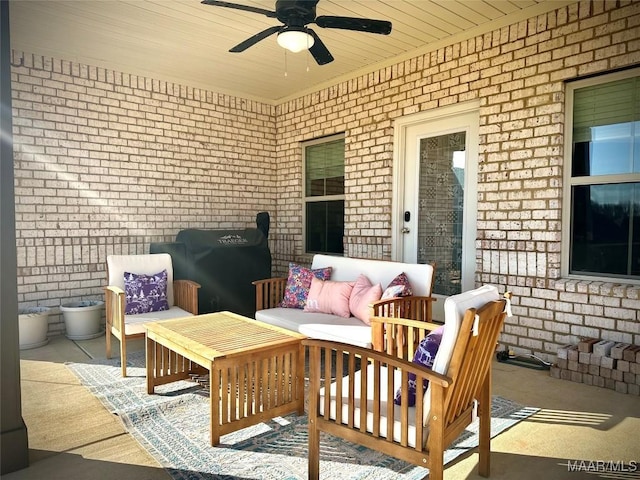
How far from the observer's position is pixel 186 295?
4199mm

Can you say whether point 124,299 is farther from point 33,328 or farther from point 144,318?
point 33,328

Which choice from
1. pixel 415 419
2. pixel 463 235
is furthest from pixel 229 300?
pixel 415 419

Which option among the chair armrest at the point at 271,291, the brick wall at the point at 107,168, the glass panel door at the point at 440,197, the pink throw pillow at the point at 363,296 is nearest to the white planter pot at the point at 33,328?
the brick wall at the point at 107,168

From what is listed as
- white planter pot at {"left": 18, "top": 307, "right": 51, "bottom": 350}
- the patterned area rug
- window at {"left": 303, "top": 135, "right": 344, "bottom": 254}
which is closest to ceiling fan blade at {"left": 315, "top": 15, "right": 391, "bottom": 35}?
the patterned area rug

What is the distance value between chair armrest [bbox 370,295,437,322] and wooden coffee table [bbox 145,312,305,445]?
643 millimetres

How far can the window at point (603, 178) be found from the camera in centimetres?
343

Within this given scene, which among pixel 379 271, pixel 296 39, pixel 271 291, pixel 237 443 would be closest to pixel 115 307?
pixel 271 291

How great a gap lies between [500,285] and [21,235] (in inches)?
191

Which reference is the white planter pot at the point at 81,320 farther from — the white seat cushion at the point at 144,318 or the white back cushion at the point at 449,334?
the white back cushion at the point at 449,334

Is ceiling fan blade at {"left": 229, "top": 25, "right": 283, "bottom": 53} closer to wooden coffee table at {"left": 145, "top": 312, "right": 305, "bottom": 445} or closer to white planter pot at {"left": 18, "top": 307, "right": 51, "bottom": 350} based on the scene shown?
wooden coffee table at {"left": 145, "top": 312, "right": 305, "bottom": 445}

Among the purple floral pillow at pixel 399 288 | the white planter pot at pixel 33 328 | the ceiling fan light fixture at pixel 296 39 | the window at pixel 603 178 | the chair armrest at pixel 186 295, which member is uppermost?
the ceiling fan light fixture at pixel 296 39

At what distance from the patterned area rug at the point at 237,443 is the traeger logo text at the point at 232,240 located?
7.62ft

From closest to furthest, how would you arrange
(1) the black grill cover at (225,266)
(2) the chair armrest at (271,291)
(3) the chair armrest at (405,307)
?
1. (3) the chair armrest at (405,307)
2. (2) the chair armrest at (271,291)
3. (1) the black grill cover at (225,266)

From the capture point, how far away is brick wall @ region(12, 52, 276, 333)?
4.71 metres
